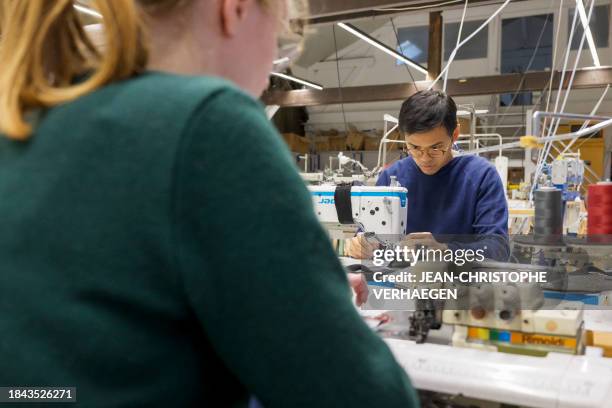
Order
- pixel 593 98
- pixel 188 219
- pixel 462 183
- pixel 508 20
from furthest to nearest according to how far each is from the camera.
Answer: pixel 508 20 → pixel 593 98 → pixel 462 183 → pixel 188 219

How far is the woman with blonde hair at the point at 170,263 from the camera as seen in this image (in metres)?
0.44

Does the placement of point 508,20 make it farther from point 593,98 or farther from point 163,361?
point 163,361

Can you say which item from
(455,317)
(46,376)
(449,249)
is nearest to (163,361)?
(46,376)

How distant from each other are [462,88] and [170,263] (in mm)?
7224

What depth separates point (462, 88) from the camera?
7.09 meters

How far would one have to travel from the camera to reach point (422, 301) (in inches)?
48.5

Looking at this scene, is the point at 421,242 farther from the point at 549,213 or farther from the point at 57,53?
the point at 57,53

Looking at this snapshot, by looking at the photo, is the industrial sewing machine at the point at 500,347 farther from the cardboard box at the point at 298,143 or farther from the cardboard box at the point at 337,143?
the cardboard box at the point at 337,143

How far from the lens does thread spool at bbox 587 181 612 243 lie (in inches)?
58.3

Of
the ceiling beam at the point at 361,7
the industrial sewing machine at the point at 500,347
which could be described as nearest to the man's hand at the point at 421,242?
the industrial sewing machine at the point at 500,347

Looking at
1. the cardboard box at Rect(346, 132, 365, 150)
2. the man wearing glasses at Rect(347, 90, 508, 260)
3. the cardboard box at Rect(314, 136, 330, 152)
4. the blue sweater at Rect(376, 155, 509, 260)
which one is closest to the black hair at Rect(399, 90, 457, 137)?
the man wearing glasses at Rect(347, 90, 508, 260)

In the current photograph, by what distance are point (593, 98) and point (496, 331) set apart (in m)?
9.27

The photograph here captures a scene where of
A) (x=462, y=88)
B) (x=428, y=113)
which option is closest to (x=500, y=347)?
(x=428, y=113)

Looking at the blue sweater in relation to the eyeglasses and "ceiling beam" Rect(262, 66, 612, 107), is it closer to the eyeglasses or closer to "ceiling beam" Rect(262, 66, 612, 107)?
the eyeglasses
